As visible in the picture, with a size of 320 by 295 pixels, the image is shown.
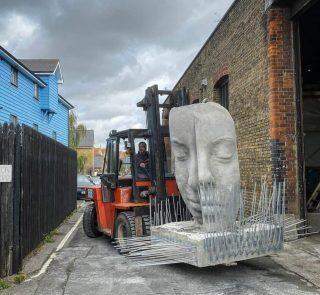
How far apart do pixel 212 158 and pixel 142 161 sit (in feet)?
7.43

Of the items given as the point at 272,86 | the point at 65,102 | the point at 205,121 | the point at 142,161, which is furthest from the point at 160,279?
the point at 65,102

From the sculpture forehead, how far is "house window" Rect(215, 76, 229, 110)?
279 inches

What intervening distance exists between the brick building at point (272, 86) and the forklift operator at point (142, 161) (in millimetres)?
2633

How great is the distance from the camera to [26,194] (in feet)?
25.3

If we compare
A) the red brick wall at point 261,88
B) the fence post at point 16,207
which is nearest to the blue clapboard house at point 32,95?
the red brick wall at point 261,88

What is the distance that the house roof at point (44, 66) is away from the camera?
1096 inches

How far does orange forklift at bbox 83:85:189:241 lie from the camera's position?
796cm

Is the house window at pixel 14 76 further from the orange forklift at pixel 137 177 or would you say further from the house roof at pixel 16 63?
the orange forklift at pixel 137 177

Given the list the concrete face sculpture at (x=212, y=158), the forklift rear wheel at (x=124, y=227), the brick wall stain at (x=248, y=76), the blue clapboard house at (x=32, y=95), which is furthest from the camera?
the blue clapboard house at (x=32, y=95)

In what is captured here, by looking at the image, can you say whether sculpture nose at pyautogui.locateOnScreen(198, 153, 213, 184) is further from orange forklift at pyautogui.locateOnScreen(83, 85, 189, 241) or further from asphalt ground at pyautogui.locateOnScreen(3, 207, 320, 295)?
orange forklift at pyautogui.locateOnScreen(83, 85, 189, 241)

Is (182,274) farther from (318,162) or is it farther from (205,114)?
(318,162)

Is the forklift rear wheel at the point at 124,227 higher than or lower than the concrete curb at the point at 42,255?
higher

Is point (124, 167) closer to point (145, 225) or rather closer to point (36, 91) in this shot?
point (145, 225)

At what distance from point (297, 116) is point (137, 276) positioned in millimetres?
4809
